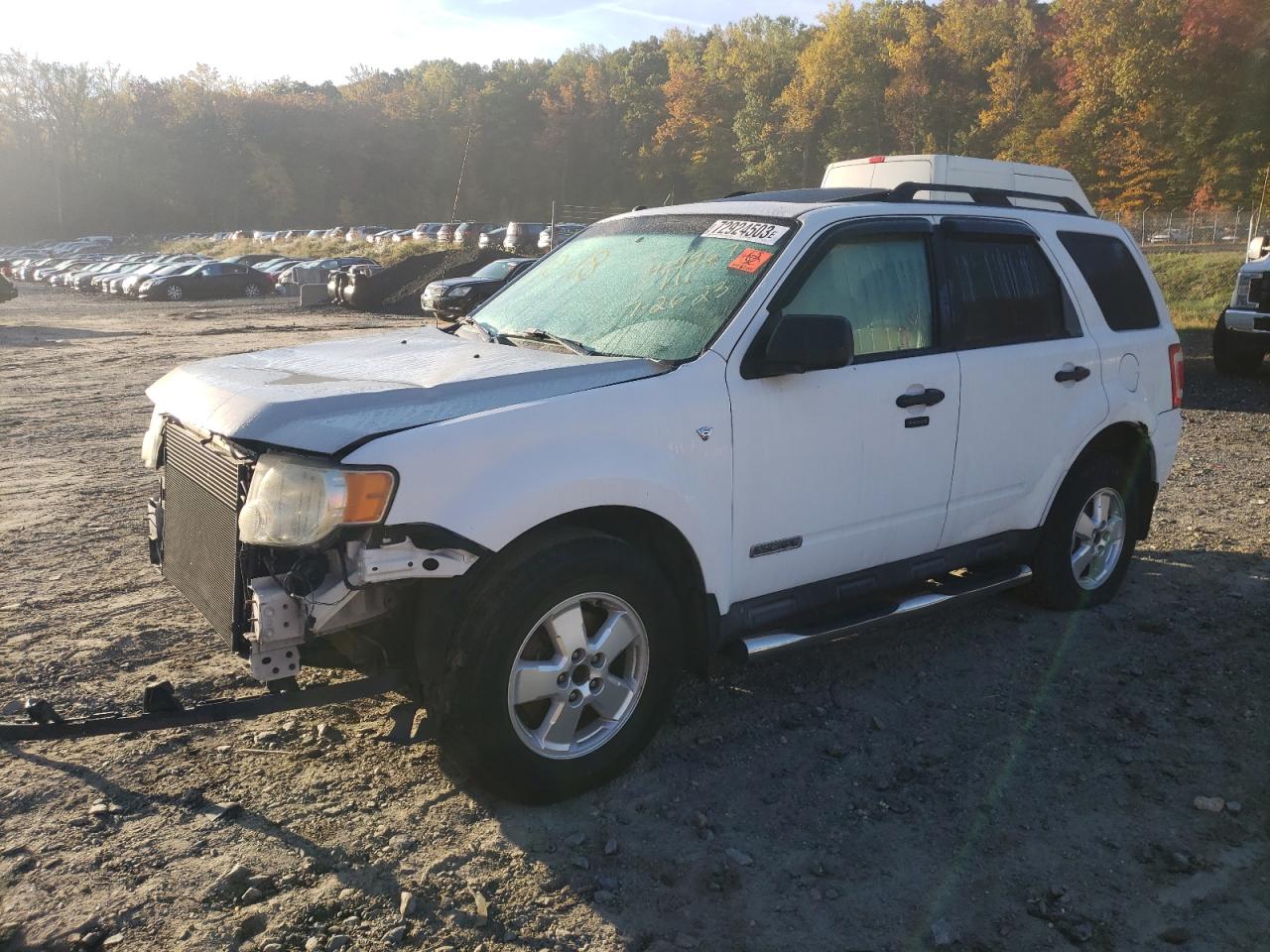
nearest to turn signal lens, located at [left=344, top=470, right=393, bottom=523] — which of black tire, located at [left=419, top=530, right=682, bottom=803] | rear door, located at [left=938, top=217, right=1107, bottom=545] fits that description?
black tire, located at [left=419, top=530, right=682, bottom=803]

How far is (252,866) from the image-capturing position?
306 centimetres

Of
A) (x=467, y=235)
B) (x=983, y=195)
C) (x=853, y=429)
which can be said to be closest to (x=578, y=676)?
(x=853, y=429)

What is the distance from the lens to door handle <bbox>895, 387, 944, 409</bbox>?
4.09 meters

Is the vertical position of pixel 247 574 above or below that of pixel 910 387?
below

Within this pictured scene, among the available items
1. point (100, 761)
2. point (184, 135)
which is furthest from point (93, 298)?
point (184, 135)

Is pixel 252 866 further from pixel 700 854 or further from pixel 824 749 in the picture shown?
pixel 824 749

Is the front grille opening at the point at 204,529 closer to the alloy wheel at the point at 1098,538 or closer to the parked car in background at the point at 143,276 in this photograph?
the alloy wheel at the point at 1098,538

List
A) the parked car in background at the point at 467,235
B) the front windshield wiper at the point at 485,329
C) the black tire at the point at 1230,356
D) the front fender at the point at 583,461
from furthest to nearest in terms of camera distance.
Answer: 1. the parked car in background at the point at 467,235
2. the black tire at the point at 1230,356
3. the front windshield wiper at the point at 485,329
4. the front fender at the point at 583,461

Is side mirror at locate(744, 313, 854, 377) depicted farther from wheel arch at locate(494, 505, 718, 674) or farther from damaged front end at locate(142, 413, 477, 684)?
damaged front end at locate(142, 413, 477, 684)

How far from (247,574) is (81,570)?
322cm

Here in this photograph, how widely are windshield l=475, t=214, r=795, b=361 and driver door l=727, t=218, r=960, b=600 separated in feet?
0.63

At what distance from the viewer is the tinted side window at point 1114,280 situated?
5109 mm

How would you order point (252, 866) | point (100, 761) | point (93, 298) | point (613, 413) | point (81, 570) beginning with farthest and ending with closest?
point (93, 298)
point (81, 570)
point (100, 761)
point (613, 413)
point (252, 866)

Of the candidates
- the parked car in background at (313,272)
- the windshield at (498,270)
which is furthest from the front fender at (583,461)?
the parked car in background at (313,272)
